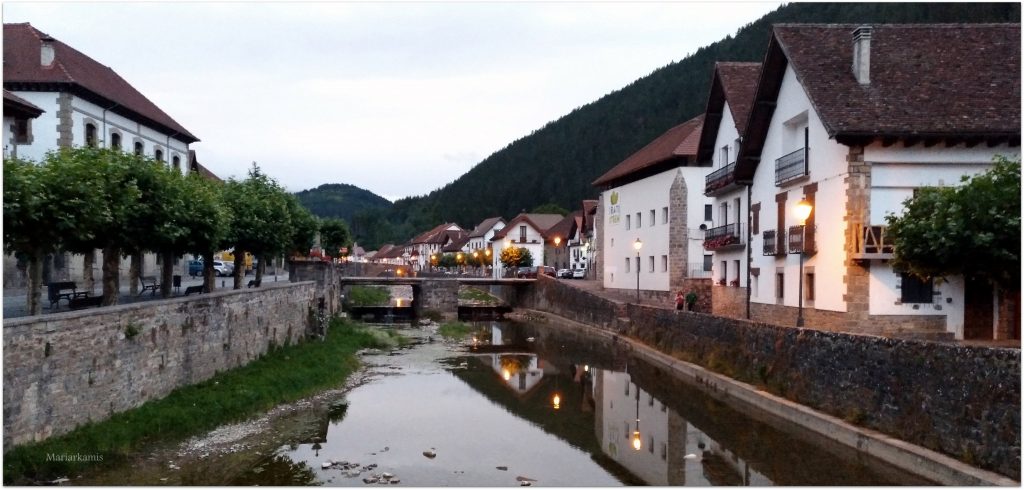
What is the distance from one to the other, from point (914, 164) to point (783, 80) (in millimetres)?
5654

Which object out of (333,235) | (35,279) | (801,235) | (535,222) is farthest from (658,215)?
(535,222)

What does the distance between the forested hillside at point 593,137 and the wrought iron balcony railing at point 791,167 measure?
93560 mm

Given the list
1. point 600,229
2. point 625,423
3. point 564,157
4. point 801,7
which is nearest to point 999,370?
point 625,423

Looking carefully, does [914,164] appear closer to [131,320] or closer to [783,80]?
[783,80]

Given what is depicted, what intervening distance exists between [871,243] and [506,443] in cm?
1154

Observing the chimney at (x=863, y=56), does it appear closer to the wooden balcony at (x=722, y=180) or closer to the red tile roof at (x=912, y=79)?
the red tile roof at (x=912, y=79)

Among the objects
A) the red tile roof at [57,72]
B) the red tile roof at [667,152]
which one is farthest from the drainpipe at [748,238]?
the red tile roof at [57,72]

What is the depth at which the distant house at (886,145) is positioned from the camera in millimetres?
23344

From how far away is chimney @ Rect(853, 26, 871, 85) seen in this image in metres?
24.6

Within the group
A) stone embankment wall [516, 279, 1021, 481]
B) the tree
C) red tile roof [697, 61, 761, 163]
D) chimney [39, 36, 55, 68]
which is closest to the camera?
stone embankment wall [516, 279, 1021, 481]

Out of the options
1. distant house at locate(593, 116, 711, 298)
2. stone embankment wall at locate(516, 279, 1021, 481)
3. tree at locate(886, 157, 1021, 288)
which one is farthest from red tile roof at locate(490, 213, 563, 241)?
tree at locate(886, 157, 1021, 288)

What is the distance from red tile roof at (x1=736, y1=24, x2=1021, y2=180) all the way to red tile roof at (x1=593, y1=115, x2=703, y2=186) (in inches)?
640

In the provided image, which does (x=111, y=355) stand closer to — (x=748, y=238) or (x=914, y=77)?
(x=914, y=77)

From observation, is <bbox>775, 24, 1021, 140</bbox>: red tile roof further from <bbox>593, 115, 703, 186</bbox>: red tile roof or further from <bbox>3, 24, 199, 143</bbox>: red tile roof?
<bbox>3, 24, 199, 143</bbox>: red tile roof
